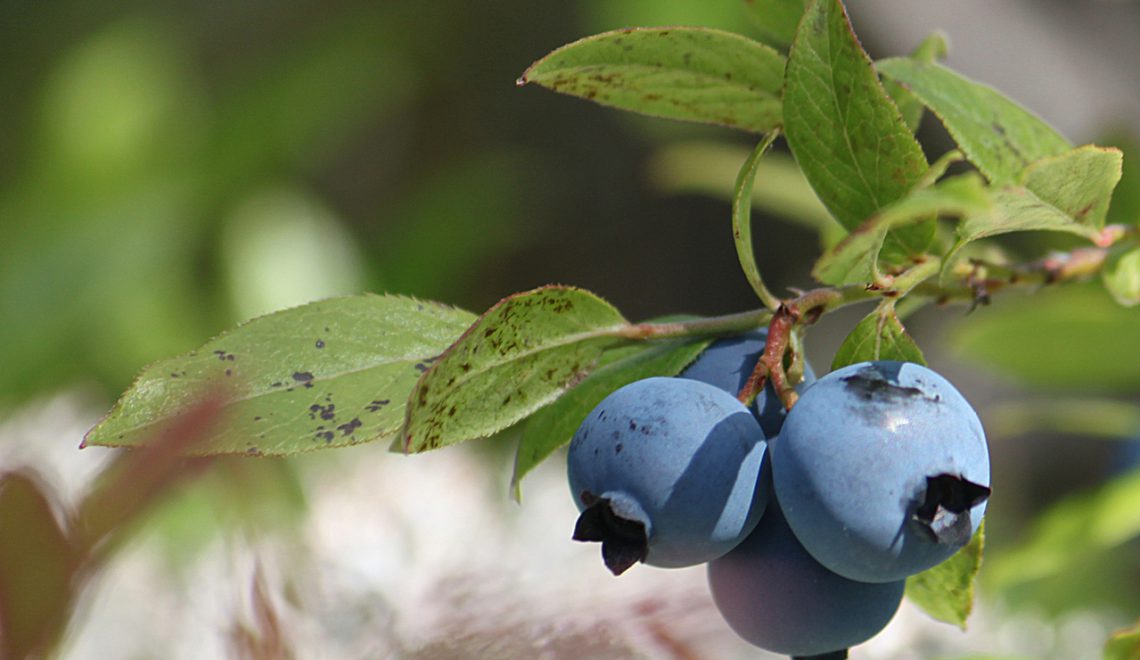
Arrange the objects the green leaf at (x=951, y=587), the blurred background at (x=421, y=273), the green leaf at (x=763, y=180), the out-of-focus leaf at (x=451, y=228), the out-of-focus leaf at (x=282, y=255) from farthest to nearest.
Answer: the out-of-focus leaf at (x=451, y=228)
the out-of-focus leaf at (x=282, y=255)
the green leaf at (x=763, y=180)
the blurred background at (x=421, y=273)
the green leaf at (x=951, y=587)

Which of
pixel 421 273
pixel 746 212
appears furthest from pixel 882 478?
pixel 421 273

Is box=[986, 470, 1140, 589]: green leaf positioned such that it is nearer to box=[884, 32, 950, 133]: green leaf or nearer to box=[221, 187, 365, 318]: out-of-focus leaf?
box=[884, 32, 950, 133]: green leaf

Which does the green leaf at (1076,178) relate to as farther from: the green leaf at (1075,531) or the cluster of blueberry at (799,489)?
the green leaf at (1075,531)

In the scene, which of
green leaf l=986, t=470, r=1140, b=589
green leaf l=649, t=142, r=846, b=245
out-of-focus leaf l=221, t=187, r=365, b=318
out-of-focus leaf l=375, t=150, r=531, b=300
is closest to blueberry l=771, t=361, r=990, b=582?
green leaf l=649, t=142, r=846, b=245

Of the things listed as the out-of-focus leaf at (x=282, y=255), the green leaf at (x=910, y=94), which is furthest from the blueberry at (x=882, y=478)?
the out-of-focus leaf at (x=282, y=255)

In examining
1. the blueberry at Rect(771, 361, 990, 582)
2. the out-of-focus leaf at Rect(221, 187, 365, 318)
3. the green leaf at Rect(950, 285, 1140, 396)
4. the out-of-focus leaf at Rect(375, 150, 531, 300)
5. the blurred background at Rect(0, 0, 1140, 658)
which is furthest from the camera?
the out-of-focus leaf at Rect(375, 150, 531, 300)

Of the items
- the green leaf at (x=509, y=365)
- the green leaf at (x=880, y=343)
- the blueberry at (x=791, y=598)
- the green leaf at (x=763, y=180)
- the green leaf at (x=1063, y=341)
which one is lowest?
the green leaf at (x=1063, y=341)
